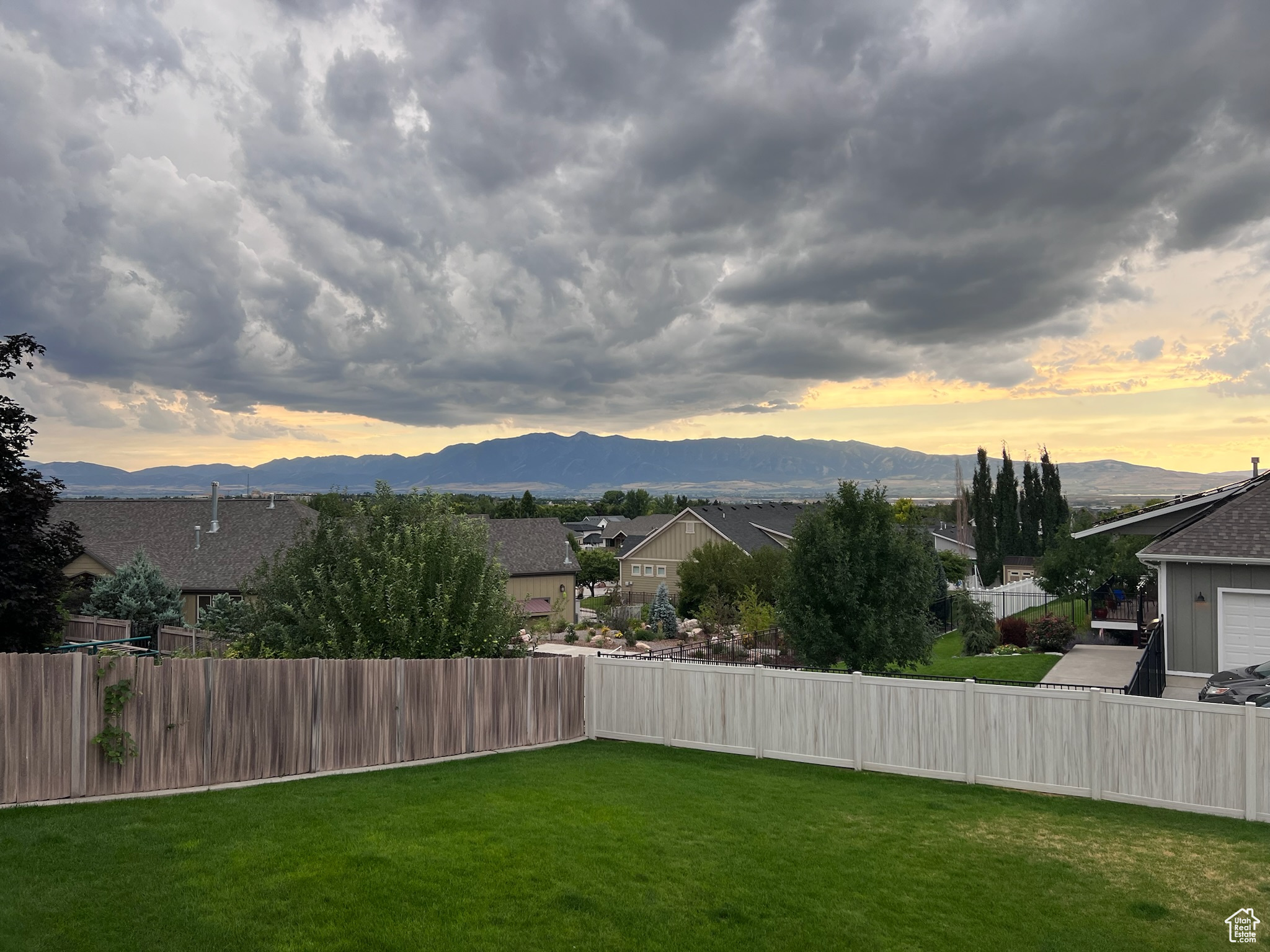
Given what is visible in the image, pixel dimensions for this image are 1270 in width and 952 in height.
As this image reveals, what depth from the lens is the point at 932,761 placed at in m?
12.2

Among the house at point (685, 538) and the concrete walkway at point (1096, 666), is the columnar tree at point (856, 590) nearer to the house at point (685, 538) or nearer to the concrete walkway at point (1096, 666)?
the concrete walkway at point (1096, 666)

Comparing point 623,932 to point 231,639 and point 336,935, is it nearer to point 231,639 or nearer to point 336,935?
point 336,935

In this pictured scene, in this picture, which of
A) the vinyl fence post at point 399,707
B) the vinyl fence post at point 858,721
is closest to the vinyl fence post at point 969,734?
the vinyl fence post at point 858,721

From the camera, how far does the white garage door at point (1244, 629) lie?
1936 cm

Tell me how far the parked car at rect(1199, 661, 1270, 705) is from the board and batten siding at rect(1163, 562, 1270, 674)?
108 inches

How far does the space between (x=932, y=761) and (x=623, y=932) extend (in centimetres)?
713

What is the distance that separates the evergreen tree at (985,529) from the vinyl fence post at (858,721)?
62786mm

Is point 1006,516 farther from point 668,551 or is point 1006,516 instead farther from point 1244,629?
point 1244,629

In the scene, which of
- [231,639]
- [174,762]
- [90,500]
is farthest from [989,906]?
[90,500]

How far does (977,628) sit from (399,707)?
25563 mm

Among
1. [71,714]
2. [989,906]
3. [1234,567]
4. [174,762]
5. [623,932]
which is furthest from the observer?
[1234,567]

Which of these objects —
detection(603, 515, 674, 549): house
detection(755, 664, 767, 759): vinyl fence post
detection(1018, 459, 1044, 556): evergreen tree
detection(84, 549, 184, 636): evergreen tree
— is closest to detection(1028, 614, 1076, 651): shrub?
detection(755, 664, 767, 759): vinyl fence post

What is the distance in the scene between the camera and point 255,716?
36.8 ft

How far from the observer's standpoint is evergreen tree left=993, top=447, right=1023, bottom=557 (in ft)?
232
